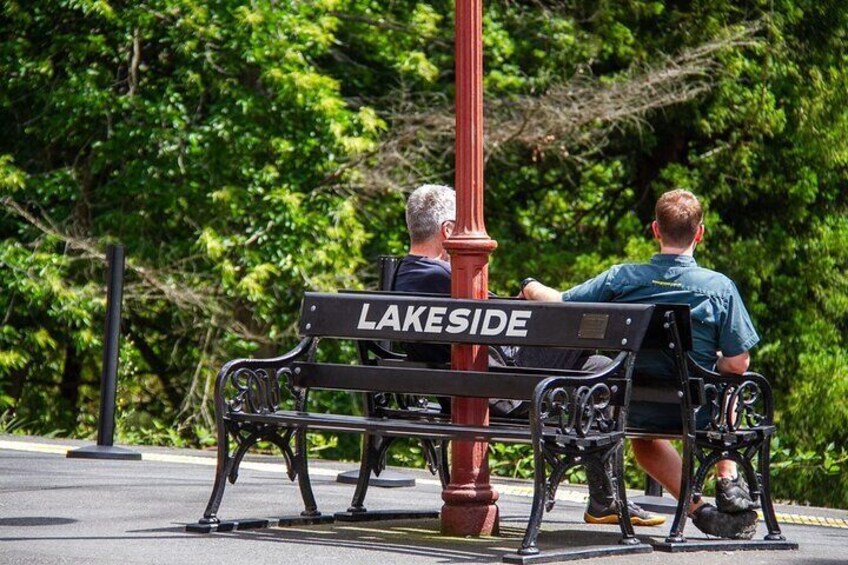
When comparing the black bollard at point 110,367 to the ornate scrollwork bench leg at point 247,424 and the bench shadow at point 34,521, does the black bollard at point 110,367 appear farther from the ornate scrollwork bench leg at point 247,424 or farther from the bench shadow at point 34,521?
the ornate scrollwork bench leg at point 247,424

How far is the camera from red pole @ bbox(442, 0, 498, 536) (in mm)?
5973

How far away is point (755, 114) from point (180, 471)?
33.5 ft

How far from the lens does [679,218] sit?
6301mm

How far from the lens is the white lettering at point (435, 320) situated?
5853 mm

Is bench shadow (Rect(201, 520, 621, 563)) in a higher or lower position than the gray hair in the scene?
lower

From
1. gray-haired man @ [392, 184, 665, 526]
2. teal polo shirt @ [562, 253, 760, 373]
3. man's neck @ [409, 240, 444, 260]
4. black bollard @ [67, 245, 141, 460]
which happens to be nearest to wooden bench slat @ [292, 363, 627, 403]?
gray-haired man @ [392, 184, 665, 526]

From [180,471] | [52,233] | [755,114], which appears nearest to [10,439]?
[180,471]

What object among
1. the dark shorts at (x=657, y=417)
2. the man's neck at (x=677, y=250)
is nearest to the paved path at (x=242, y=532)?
the dark shorts at (x=657, y=417)

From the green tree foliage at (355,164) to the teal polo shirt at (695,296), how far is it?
653cm

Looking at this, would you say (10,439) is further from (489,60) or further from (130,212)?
(489,60)

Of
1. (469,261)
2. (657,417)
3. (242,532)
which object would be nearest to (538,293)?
(469,261)

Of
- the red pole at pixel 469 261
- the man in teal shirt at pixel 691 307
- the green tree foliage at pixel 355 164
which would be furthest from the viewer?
the green tree foliage at pixel 355 164

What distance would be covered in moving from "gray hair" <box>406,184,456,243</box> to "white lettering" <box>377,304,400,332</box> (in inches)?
39.6

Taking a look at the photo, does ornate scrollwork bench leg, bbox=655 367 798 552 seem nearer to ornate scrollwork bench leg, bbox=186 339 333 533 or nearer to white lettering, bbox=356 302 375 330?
white lettering, bbox=356 302 375 330
